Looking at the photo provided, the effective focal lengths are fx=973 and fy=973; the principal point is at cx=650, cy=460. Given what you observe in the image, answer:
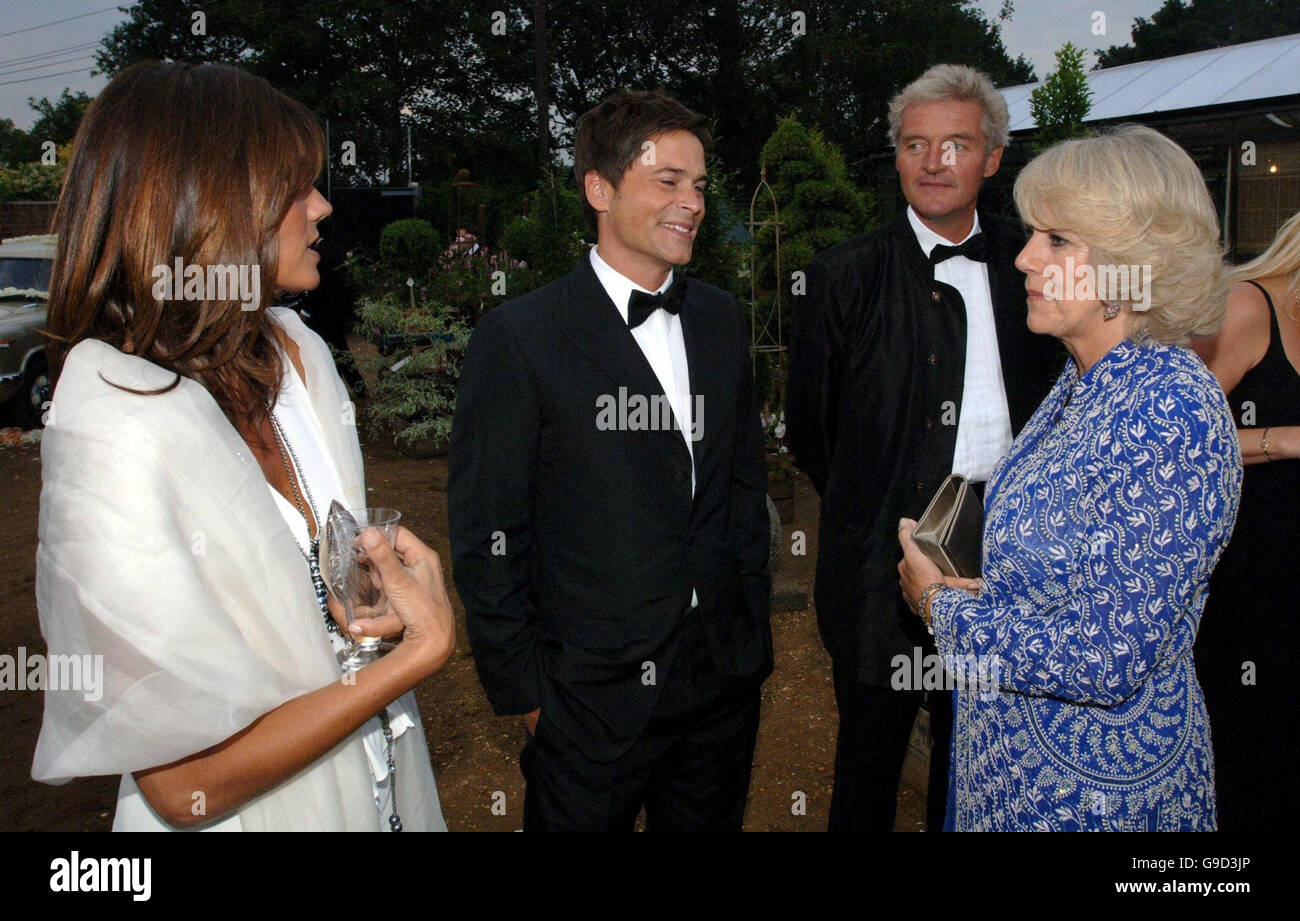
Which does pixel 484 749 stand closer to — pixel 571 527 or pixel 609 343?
pixel 571 527

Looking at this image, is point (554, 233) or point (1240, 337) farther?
point (554, 233)

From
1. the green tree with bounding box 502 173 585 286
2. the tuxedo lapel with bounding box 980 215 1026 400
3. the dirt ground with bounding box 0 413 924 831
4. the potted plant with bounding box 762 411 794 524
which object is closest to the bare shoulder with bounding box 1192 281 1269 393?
the tuxedo lapel with bounding box 980 215 1026 400

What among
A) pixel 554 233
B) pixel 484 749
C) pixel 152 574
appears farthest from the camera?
pixel 554 233

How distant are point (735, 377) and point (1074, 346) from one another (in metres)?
0.96

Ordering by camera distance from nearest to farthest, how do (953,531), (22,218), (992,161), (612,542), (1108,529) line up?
(1108,529) < (953,531) < (612,542) < (992,161) < (22,218)

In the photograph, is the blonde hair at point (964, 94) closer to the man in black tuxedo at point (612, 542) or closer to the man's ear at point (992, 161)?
the man's ear at point (992, 161)

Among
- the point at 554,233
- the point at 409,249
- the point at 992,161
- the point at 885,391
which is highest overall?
the point at 409,249

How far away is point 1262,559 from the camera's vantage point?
8.93 ft

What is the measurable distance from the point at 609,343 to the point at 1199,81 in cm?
1427

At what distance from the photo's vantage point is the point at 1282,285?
2.74 meters

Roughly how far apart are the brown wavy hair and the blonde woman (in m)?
1.63

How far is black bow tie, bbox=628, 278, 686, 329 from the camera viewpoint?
2688 millimetres

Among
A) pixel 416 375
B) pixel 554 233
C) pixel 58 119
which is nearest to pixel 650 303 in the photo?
pixel 554 233
